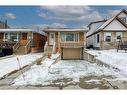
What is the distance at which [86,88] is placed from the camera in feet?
24.5

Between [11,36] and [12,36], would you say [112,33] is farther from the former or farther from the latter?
[11,36]

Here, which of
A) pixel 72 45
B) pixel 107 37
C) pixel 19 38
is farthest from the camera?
pixel 19 38

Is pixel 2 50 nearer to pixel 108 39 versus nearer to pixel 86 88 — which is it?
pixel 108 39

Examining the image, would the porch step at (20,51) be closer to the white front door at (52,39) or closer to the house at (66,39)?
the house at (66,39)

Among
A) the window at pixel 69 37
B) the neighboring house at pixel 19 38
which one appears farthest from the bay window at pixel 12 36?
the window at pixel 69 37

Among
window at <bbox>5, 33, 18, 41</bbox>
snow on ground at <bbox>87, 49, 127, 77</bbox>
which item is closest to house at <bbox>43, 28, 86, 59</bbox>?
window at <bbox>5, 33, 18, 41</bbox>

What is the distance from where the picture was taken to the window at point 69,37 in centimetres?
2714

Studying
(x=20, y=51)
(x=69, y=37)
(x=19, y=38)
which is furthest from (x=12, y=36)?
(x=69, y=37)

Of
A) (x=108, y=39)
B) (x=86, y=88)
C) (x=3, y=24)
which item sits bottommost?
(x=86, y=88)

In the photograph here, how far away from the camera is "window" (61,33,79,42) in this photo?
89.0 ft

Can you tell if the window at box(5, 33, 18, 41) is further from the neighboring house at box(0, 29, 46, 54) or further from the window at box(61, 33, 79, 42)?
the window at box(61, 33, 79, 42)

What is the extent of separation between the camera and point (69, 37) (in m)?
27.2
